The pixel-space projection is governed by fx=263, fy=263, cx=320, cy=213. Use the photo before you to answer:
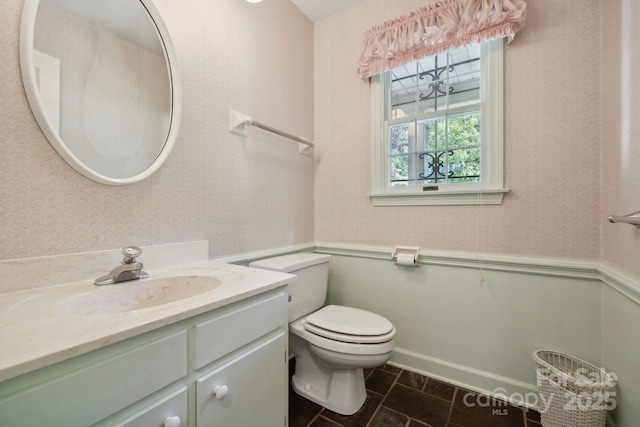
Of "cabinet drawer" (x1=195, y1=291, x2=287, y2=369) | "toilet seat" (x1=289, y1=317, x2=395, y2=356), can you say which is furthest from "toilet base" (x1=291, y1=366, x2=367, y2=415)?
"cabinet drawer" (x1=195, y1=291, x2=287, y2=369)

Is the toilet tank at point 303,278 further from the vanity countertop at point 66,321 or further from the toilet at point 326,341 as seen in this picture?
the vanity countertop at point 66,321

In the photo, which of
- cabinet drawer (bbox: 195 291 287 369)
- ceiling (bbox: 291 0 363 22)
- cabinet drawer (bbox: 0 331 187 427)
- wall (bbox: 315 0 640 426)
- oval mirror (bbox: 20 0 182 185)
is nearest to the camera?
cabinet drawer (bbox: 0 331 187 427)

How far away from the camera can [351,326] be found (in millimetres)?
1352

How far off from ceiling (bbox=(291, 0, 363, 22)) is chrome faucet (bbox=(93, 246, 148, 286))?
6.51ft

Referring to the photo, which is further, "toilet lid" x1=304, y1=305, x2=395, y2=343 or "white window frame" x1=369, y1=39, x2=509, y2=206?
"white window frame" x1=369, y1=39, x2=509, y2=206

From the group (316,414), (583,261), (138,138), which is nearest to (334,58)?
(138,138)

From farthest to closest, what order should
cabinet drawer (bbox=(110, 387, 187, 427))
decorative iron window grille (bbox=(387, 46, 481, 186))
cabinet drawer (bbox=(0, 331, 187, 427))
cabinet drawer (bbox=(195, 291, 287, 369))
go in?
1. decorative iron window grille (bbox=(387, 46, 481, 186))
2. cabinet drawer (bbox=(195, 291, 287, 369))
3. cabinet drawer (bbox=(110, 387, 187, 427))
4. cabinet drawer (bbox=(0, 331, 187, 427))

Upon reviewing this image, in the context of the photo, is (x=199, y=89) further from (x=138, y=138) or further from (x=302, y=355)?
(x=302, y=355)

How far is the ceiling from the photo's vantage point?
1.90 metres

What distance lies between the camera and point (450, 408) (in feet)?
4.59

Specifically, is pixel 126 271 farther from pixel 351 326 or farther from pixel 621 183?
pixel 621 183

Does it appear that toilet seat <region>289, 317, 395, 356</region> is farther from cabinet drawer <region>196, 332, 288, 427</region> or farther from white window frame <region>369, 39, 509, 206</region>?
white window frame <region>369, 39, 509, 206</region>

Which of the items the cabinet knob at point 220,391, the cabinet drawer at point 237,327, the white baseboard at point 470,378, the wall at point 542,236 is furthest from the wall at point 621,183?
the cabinet knob at point 220,391

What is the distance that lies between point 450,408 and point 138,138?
2018 millimetres
